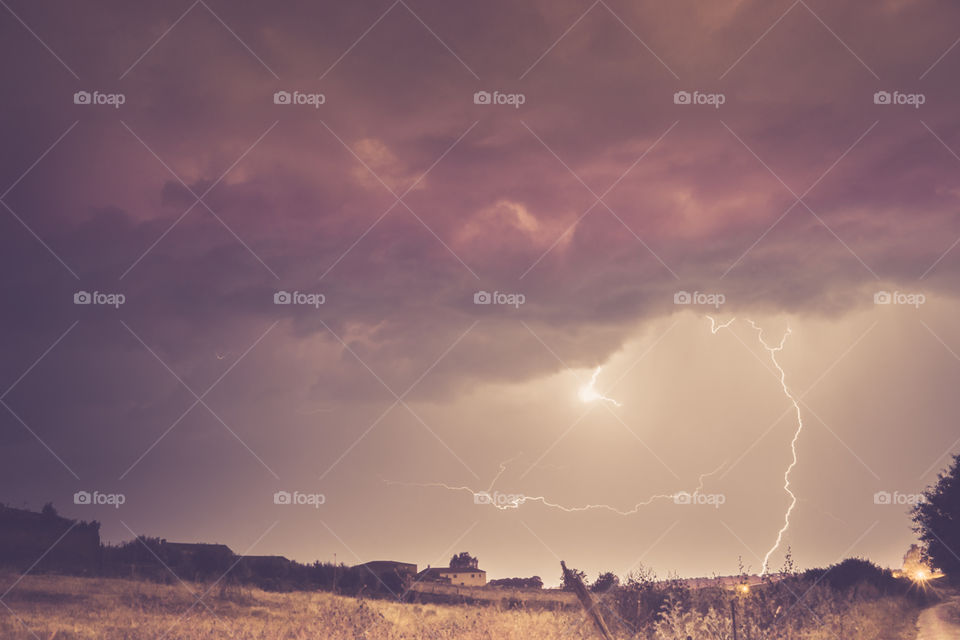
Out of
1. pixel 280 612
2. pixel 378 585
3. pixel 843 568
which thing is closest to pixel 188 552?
pixel 378 585

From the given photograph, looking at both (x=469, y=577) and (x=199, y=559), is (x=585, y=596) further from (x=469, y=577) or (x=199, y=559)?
(x=469, y=577)

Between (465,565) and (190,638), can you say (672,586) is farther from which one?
(465,565)

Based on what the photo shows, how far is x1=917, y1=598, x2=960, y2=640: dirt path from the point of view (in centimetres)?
2034

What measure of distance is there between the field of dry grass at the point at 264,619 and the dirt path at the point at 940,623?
50 cm

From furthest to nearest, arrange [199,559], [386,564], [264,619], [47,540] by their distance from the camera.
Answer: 1. [386,564]
2. [199,559]
3. [47,540]
4. [264,619]

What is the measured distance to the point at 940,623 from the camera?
23.6 meters

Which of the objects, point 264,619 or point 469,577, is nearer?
point 264,619

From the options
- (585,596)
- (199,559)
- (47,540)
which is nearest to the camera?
(585,596)

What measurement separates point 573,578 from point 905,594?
3458cm

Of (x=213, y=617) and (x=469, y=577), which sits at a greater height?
(x=213, y=617)

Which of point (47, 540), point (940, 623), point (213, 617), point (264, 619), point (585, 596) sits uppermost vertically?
point (47, 540)

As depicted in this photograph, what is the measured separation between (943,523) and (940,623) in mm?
23228

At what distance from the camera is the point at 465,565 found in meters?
86.8

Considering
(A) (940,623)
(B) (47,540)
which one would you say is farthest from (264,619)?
(B) (47,540)
